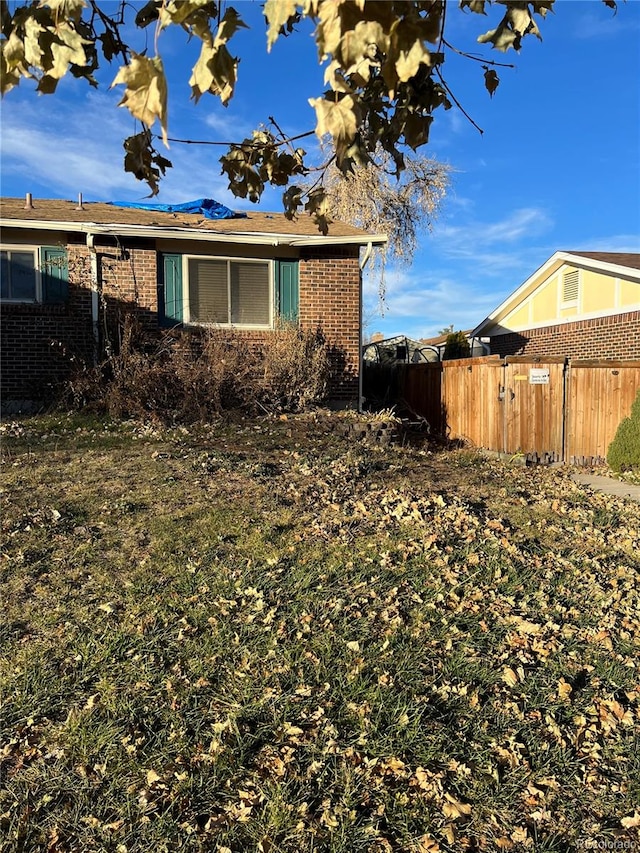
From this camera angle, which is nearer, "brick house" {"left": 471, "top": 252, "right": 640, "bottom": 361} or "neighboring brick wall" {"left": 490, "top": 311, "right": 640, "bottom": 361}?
"neighboring brick wall" {"left": 490, "top": 311, "right": 640, "bottom": 361}

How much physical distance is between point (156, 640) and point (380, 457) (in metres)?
4.60

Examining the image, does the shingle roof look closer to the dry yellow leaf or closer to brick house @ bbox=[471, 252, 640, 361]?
brick house @ bbox=[471, 252, 640, 361]

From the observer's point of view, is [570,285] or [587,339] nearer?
[587,339]

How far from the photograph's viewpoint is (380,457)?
7.46 metres

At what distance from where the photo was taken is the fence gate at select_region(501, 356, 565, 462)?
33.8ft

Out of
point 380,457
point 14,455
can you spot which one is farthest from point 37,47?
point 380,457

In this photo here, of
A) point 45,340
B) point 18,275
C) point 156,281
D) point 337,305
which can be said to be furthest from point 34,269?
point 337,305

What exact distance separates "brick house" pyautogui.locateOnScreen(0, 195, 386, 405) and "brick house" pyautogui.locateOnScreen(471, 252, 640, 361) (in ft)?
18.8

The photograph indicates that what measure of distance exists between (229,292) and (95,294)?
2390 millimetres

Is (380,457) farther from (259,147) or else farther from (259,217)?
(259,217)

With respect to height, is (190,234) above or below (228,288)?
above

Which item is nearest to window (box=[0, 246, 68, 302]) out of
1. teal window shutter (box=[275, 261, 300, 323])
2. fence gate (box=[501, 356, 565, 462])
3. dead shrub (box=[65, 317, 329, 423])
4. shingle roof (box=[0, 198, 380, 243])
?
shingle roof (box=[0, 198, 380, 243])

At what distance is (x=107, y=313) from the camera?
1055cm

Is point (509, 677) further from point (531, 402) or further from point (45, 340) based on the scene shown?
point (45, 340)
